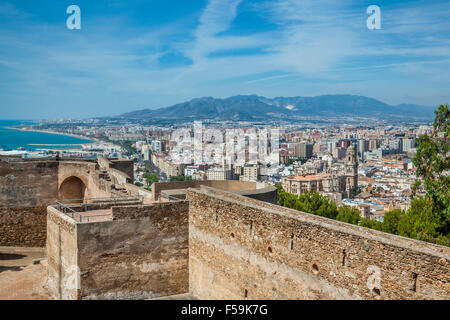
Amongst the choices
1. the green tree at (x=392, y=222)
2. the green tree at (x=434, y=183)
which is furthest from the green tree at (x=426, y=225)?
the green tree at (x=392, y=222)

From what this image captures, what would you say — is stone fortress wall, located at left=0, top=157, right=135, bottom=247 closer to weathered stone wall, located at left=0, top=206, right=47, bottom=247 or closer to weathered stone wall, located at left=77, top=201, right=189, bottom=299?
weathered stone wall, located at left=0, top=206, right=47, bottom=247

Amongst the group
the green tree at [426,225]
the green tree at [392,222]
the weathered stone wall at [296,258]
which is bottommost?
the green tree at [392,222]

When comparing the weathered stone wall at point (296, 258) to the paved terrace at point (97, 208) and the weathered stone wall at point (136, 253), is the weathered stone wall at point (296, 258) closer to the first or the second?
the weathered stone wall at point (136, 253)

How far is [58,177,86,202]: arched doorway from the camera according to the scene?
18.0 meters

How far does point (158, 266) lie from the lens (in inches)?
426

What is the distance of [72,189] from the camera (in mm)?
18156

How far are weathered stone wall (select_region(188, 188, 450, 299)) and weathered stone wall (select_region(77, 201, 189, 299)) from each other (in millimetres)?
376

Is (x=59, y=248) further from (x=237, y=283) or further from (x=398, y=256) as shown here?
(x=398, y=256)

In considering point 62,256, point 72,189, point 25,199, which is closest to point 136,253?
point 62,256

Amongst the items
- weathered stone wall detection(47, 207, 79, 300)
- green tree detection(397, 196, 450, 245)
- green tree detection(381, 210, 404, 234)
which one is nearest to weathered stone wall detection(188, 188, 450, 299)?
weathered stone wall detection(47, 207, 79, 300)

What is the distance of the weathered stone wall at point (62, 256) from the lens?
9.80 m

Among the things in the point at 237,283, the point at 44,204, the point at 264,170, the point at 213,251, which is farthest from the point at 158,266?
the point at 264,170

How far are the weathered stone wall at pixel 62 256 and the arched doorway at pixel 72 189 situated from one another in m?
7.04
